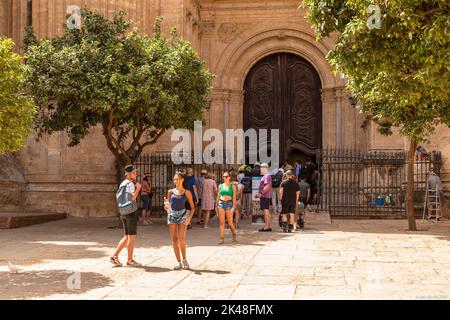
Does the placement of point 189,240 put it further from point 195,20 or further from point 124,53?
point 195,20

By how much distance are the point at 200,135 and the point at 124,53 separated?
8496 millimetres

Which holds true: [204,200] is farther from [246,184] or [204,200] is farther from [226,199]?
[226,199]

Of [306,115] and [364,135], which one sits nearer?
[364,135]

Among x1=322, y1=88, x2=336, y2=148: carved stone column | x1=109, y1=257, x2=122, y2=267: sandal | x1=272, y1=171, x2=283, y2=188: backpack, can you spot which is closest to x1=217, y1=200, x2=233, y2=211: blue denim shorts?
x1=109, y1=257, x2=122, y2=267: sandal

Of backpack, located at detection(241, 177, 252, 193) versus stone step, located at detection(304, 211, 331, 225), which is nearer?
stone step, located at detection(304, 211, 331, 225)

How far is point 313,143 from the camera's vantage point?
952 inches

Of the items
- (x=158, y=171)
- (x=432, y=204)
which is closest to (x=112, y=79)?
(x=158, y=171)

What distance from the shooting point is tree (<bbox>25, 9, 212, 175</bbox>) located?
547 inches

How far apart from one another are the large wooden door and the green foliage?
13.8m

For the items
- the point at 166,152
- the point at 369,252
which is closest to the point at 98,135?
the point at 166,152

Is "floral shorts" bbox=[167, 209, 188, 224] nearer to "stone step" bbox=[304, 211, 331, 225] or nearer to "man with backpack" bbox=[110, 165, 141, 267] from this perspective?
"man with backpack" bbox=[110, 165, 141, 267]

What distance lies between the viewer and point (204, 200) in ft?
52.6

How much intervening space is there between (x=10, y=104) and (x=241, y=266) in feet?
15.0
